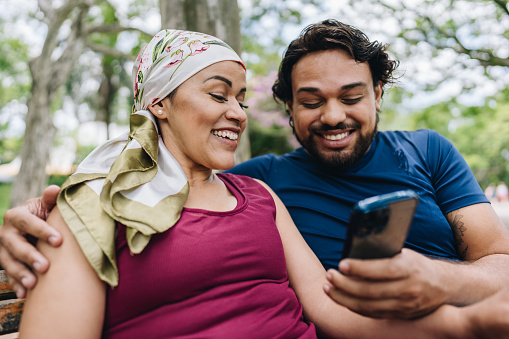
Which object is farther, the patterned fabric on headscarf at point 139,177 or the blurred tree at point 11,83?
the blurred tree at point 11,83

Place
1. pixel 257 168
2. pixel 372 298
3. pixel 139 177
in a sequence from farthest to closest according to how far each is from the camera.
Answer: pixel 257 168
pixel 139 177
pixel 372 298

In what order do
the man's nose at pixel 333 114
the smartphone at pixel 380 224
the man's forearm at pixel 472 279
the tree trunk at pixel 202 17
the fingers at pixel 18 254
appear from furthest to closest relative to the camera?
the tree trunk at pixel 202 17, the man's nose at pixel 333 114, the man's forearm at pixel 472 279, the fingers at pixel 18 254, the smartphone at pixel 380 224

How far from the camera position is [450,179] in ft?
7.81

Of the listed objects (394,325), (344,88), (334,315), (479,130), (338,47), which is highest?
(338,47)

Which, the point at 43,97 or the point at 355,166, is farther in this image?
the point at 43,97

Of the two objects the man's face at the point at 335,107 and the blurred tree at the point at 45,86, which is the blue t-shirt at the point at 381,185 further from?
the blurred tree at the point at 45,86

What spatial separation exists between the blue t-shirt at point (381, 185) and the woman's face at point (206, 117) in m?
0.66

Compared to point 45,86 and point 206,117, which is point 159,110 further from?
point 45,86

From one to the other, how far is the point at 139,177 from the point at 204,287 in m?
0.55

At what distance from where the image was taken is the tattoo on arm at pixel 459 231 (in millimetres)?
2234

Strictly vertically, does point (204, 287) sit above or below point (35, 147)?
above

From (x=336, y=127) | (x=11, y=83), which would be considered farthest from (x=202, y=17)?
(x=11, y=83)

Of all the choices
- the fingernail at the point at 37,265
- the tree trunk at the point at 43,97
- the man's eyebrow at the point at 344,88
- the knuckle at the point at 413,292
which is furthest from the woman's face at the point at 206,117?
the tree trunk at the point at 43,97

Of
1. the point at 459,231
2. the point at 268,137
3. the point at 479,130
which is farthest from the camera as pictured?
the point at 479,130
